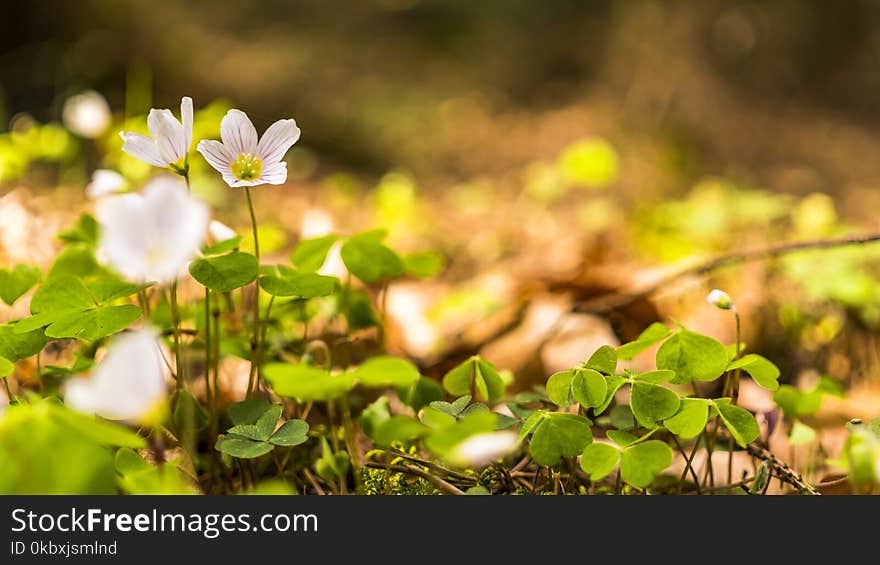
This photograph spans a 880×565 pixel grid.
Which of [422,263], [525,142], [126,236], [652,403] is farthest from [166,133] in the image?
[525,142]

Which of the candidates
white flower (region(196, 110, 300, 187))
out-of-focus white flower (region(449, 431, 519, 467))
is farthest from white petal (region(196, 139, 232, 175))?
out-of-focus white flower (region(449, 431, 519, 467))

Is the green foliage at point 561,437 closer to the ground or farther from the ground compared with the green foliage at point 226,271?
closer to the ground

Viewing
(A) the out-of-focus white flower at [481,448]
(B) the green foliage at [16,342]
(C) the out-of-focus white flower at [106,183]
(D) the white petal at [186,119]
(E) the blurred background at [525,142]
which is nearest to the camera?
(A) the out-of-focus white flower at [481,448]

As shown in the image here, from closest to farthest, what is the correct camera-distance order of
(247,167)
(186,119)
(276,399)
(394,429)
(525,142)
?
(394,429) → (186,119) → (247,167) → (276,399) → (525,142)

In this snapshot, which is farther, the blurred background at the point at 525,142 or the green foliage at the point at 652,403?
the blurred background at the point at 525,142

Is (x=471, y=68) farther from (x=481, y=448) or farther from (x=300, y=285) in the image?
(x=481, y=448)

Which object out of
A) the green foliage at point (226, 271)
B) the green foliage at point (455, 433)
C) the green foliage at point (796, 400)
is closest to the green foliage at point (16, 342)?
the green foliage at point (226, 271)

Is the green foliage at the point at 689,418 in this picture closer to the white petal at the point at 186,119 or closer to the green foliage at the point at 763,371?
the green foliage at the point at 763,371
